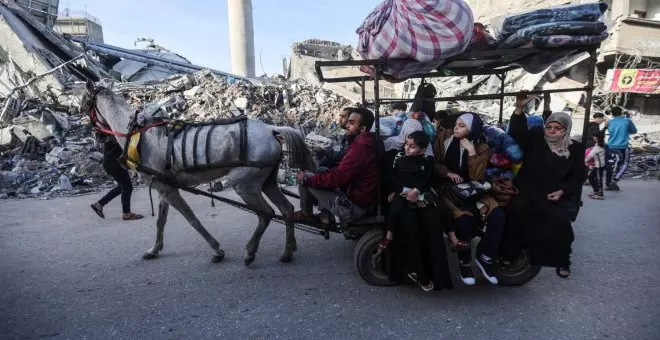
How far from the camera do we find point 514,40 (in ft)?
8.69

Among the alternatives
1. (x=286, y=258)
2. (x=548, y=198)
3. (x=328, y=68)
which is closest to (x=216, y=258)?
(x=286, y=258)

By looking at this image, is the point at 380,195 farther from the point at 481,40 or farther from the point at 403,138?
the point at 481,40

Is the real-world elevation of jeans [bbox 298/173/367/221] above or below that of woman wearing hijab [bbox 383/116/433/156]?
below

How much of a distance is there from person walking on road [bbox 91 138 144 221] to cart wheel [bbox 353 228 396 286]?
363 cm

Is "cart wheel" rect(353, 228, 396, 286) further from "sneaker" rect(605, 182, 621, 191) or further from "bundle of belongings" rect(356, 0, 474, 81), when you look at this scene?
"sneaker" rect(605, 182, 621, 191)

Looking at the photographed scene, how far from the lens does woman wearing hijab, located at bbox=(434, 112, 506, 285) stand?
107 inches

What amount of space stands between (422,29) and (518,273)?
210 cm

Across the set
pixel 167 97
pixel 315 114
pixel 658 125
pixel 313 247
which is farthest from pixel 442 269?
pixel 658 125

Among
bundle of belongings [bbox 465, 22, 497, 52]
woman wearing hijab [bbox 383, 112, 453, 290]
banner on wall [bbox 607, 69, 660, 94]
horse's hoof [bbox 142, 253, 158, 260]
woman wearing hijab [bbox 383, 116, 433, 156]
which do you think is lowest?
horse's hoof [bbox 142, 253, 158, 260]

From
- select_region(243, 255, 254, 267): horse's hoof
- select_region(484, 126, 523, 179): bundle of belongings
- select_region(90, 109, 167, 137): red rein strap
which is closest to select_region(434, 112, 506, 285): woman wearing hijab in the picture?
select_region(484, 126, 523, 179): bundle of belongings

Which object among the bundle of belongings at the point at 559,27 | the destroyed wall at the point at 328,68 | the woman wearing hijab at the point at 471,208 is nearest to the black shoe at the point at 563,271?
the woman wearing hijab at the point at 471,208

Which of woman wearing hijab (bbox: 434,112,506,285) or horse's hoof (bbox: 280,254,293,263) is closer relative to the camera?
woman wearing hijab (bbox: 434,112,506,285)

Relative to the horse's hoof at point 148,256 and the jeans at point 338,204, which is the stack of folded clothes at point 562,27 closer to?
the jeans at point 338,204

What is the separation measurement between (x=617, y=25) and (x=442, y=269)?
47.2 feet
